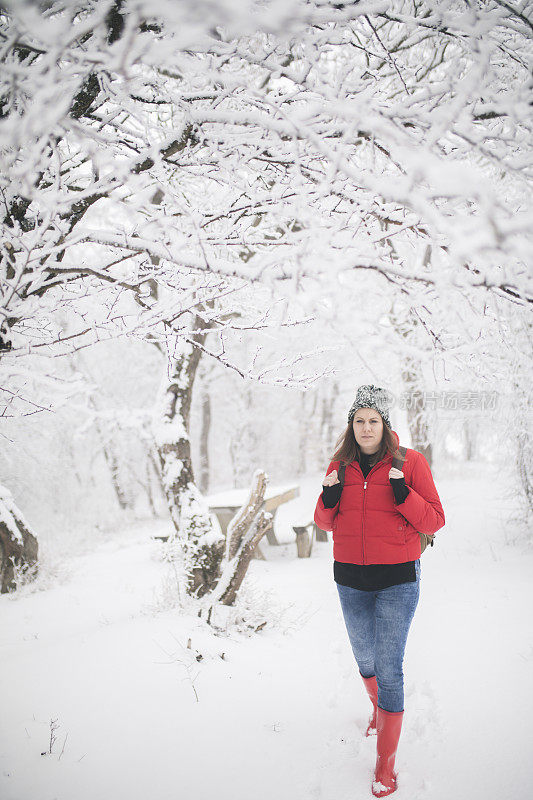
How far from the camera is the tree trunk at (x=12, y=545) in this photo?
6.25 m

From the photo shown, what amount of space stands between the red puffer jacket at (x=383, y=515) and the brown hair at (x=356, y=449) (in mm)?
36

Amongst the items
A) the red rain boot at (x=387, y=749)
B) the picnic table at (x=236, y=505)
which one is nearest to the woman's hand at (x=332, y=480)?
the red rain boot at (x=387, y=749)

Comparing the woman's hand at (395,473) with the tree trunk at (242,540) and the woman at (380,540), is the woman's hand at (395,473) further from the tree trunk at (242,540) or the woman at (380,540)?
the tree trunk at (242,540)

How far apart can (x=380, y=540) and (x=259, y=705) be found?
4.92 ft

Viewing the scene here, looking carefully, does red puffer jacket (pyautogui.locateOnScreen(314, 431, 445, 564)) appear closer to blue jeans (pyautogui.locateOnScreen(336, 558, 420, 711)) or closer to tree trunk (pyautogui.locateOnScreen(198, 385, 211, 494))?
blue jeans (pyautogui.locateOnScreen(336, 558, 420, 711))

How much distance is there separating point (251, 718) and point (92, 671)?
116 cm

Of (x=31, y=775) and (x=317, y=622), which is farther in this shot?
(x=317, y=622)

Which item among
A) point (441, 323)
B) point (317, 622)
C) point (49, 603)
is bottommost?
point (49, 603)

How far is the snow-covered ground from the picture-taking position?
2.02m

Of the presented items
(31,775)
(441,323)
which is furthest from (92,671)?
(441,323)

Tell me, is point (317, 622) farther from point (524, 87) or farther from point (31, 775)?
point (524, 87)

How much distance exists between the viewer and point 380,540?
6.66 ft

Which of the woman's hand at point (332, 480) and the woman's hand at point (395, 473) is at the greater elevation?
the woman's hand at point (395, 473)

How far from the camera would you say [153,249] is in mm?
1688
